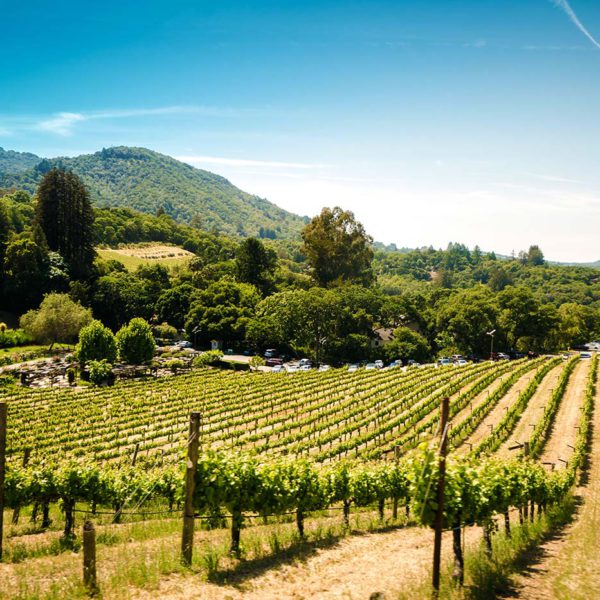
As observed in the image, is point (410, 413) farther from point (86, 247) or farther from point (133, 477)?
point (86, 247)

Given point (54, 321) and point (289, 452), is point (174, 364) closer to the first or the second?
point (54, 321)

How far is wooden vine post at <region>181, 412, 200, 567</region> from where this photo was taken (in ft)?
35.8

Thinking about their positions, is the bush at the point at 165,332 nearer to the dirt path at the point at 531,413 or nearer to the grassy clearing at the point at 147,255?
the grassy clearing at the point at 147,255

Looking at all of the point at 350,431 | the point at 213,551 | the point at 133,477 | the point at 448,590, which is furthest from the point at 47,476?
the point at 350,431

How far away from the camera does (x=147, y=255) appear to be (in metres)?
141

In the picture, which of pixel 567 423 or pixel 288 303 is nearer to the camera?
pixel 567 423

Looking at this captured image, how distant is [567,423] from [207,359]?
151 feet

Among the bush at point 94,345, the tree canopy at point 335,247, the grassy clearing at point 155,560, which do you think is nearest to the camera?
the grassy clearing at point 155,560

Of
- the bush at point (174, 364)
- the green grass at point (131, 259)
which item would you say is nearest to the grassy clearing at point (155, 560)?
the bush at point (174, 364)

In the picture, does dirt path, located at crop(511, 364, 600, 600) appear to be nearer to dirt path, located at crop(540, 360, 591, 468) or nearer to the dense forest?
dirt path, located at crop(540, 360, 591, 468)

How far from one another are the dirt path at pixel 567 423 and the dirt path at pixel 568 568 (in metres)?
12.4

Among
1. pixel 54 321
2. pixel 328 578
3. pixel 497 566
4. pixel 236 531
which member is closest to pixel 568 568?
pixel 497 566

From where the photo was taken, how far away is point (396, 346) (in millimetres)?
79688

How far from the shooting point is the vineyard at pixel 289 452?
12180 mm
